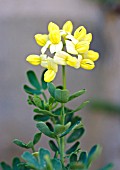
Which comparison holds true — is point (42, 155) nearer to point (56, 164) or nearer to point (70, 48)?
point (56, 164)

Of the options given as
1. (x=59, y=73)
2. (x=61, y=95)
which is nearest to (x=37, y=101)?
(x=61, y=95)

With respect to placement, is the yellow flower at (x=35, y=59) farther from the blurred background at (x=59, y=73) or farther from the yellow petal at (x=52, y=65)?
the blurred background at (x=59, y=73)

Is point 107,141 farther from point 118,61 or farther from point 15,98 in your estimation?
point 15,98

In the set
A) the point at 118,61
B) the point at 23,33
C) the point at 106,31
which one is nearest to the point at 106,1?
the point at 106,31

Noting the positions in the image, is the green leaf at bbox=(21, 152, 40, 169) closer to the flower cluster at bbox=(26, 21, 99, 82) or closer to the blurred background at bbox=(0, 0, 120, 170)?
the flower cluster at bbox=(26, 21, 99, 82)

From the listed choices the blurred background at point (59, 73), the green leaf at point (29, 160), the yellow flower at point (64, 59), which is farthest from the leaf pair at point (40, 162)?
the blurred background at point (59, 73)

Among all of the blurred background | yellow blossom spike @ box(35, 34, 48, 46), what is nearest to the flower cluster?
yellow blossom spike @ box(35, 34, 48, 46)
